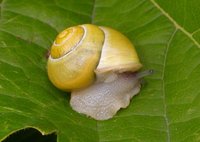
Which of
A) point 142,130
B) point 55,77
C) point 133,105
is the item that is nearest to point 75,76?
point 55,77

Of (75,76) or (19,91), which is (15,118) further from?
(75,76)

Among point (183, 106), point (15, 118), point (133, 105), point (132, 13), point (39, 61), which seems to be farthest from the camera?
point (132, 13)

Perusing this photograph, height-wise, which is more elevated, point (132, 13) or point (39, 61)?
point (132, 13)

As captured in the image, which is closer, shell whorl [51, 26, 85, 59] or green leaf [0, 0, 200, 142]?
green leaf [0, 0, 200, 142]

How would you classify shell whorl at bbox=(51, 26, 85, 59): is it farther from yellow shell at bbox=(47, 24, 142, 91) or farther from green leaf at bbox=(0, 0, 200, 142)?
green leaf at bbox=(0, 0, 200, 142)

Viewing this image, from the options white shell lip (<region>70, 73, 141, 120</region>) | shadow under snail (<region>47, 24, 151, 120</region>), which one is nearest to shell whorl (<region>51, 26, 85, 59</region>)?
shadow under snail (<region>47, 24, 151, 120</region>)

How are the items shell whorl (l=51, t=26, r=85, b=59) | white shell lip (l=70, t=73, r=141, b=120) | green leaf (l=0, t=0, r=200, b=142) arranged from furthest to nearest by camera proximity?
shell whorl (l=51, t=26, r=85, b=59)
white shell lip (l=70, t=73, r=141, b=120)
green leaf (l=0, t=0, r=200, b=142)

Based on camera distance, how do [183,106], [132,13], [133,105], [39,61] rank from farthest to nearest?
[132,13] < [39,61] < [133,105] < [183,106]

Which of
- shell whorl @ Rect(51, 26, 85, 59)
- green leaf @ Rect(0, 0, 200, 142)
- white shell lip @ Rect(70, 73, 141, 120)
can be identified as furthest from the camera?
shell whorl @ Rect(51, 26, 85, 59)
